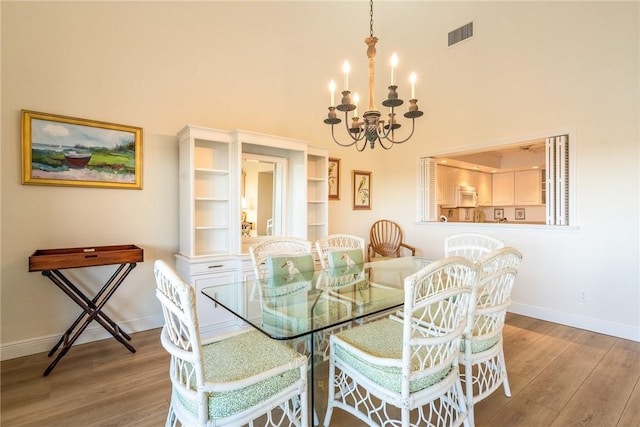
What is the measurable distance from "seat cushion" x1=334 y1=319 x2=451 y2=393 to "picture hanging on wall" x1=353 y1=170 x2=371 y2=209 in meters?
3.18

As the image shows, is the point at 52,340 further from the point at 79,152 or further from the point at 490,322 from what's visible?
the point at 490,322

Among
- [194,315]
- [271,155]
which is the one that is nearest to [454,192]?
[271,155]

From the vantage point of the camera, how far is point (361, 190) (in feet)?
16.8

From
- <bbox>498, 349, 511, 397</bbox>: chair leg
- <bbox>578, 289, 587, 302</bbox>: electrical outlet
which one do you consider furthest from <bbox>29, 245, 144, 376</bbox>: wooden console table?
<bbox>578, 289, 587, 302</bbox>: electrical outlet

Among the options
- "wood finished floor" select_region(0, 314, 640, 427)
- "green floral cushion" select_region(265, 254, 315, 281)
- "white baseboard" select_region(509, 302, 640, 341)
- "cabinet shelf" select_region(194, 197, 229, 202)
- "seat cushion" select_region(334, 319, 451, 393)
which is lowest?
"wood finished floor" select_region(0, 314, 640, 427)

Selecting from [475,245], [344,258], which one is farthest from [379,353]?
[475,245]

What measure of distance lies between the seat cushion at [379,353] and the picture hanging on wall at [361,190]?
3.18 meters

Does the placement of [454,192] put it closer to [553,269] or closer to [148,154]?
[553,269]

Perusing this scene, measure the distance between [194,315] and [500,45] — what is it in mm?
4539

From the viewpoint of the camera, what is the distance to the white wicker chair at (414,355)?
1.31 m

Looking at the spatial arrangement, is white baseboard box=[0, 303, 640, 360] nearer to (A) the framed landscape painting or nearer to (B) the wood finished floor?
(B) the wood finished floor

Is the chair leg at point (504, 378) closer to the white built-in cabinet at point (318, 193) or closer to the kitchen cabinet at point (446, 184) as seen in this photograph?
the white built-in cabinet at point (318, 193)

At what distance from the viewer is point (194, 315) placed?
3.78 ft

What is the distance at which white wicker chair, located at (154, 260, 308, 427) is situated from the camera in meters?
1.18
